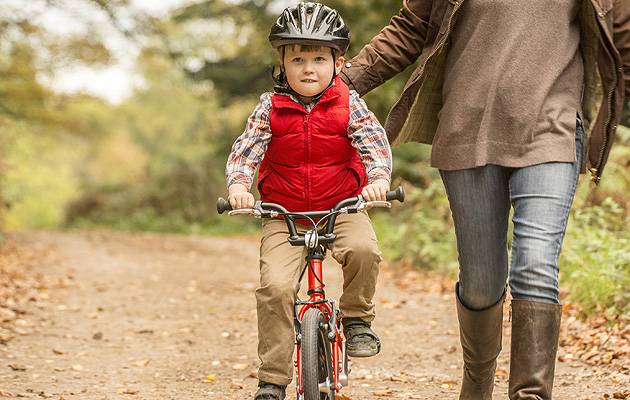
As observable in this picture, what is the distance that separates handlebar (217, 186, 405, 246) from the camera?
12.8ft

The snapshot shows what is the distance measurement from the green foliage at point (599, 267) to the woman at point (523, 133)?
292 centimetres

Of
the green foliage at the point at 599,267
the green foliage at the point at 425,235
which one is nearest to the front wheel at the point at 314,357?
the green foliage at the point at 599,267

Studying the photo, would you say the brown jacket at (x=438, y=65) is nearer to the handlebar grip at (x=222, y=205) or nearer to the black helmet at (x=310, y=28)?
the black helmet at (x=310, y=28)

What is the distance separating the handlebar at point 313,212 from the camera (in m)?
3.90

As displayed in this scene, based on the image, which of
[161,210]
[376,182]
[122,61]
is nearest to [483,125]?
[376,182]

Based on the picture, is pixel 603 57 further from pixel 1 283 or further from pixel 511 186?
pixel 1 283

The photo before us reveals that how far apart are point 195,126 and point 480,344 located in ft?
108

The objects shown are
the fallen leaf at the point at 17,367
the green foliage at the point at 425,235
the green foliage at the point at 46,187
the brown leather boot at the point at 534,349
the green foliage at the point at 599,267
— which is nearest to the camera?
the brown leather boot at the point at 534,349

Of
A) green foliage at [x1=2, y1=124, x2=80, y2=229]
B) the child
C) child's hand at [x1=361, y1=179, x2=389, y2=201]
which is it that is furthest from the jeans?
green foliage at [x1=2, y1=124, x2=80, y2=229]

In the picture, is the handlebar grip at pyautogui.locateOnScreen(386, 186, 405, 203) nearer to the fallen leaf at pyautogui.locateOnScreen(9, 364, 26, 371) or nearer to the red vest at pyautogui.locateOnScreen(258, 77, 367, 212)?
the red vest at pyautogui.locateOnScreen(258, 77, 367, 212)

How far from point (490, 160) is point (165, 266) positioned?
970 cm

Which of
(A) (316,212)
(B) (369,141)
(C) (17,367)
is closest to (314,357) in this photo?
(A) (316,212)

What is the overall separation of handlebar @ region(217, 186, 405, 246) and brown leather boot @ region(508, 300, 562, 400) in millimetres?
722

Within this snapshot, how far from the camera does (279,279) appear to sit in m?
4.02
